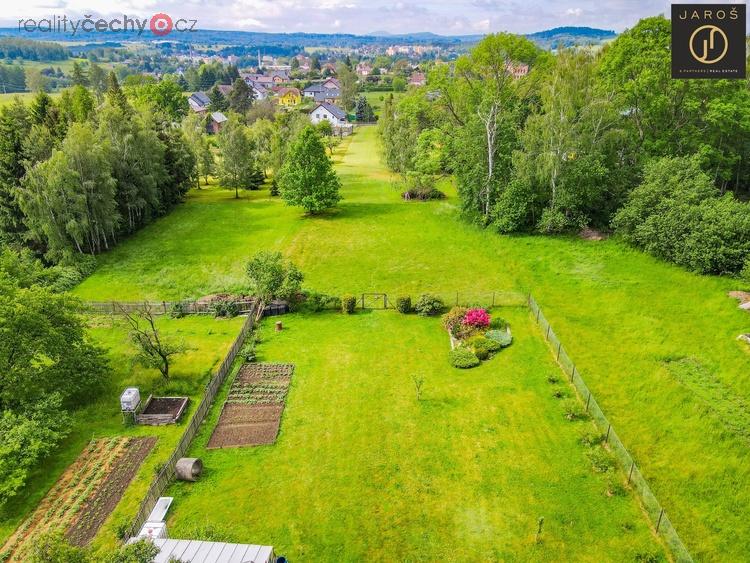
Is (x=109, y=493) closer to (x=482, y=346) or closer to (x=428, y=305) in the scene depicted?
(x=482, y=346)

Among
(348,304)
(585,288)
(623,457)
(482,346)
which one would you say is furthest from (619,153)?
(623,457)

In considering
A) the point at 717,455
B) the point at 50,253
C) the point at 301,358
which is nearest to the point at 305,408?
the point at 301,358

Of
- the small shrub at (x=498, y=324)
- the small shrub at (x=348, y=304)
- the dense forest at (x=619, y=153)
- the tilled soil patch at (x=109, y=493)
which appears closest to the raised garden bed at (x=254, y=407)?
the tilled soil patch at (x=109, y=493)

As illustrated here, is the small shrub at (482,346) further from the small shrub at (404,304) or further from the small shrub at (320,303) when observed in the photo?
the small shrub at (320,303)

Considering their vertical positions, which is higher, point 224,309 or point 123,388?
Result: point 224,309

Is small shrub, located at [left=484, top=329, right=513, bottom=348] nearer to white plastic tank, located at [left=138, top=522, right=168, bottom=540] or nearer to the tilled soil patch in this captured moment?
the tilled soil patch

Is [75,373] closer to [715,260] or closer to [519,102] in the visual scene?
[715,260]
